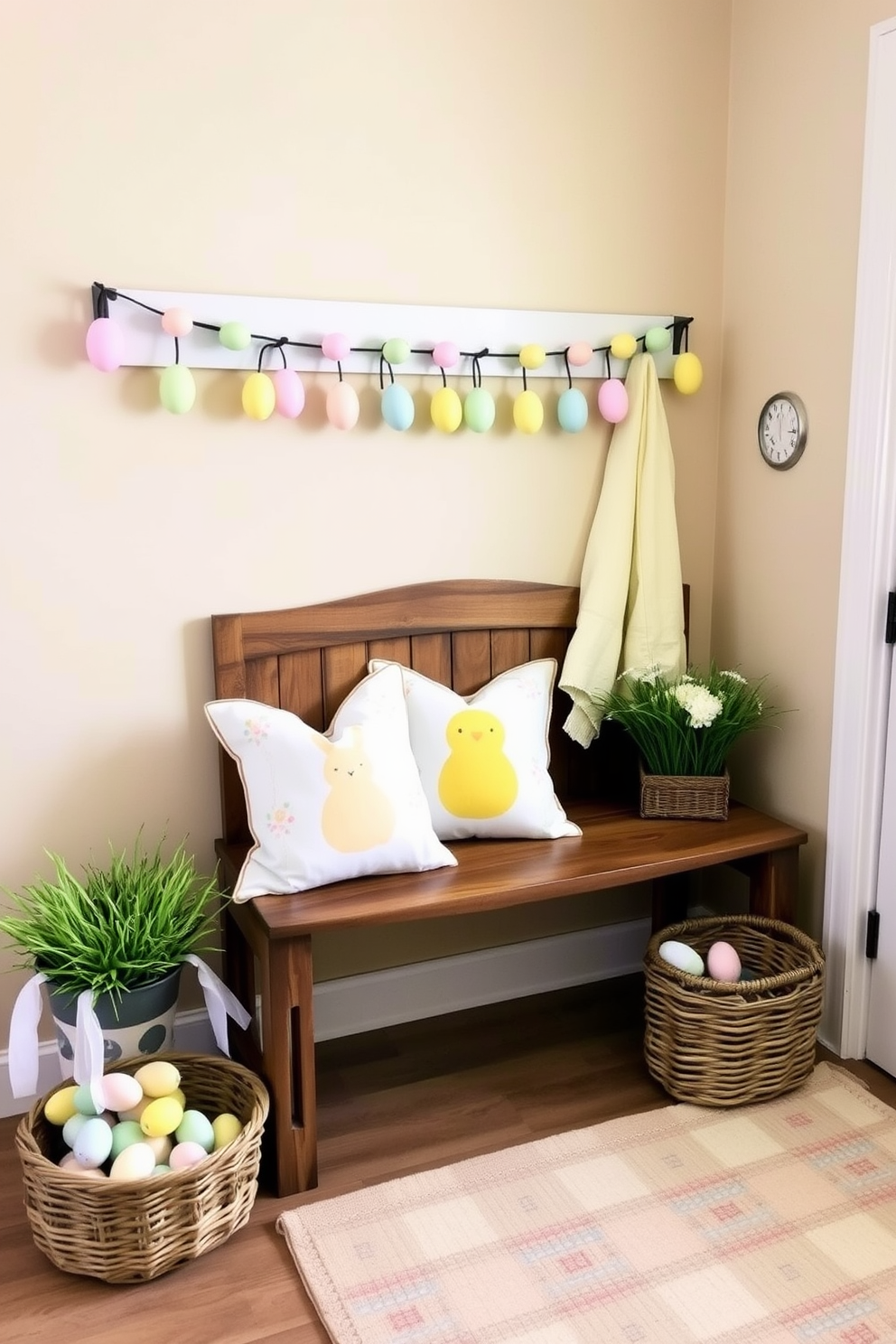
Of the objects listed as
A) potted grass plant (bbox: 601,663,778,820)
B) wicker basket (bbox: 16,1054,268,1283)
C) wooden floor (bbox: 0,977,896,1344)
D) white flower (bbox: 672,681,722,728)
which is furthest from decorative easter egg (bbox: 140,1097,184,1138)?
white flower (bbox: 672,681,722,728)

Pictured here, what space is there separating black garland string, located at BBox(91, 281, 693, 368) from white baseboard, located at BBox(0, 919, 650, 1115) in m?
1.32

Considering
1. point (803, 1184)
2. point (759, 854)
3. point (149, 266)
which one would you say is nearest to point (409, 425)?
point (149, 266)

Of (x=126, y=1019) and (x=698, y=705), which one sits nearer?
(x=126, y=1019)

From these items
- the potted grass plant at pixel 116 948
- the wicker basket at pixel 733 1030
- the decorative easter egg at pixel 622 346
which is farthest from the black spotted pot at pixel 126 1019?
the decorative easter egg at pixel 622 346

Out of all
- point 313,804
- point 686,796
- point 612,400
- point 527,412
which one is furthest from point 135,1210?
point 612,400

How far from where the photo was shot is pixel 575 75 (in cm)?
246

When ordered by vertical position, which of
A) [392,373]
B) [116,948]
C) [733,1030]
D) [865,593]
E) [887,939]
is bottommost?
[733,1030]

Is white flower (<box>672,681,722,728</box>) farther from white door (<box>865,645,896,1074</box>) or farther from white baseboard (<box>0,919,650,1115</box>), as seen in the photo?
white baseboard (<box>0,919,650,1115</box>)

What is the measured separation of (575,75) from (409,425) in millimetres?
849

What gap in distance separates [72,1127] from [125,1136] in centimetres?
9

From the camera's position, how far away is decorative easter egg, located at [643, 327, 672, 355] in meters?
2.55

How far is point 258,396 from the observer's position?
220 centimetres

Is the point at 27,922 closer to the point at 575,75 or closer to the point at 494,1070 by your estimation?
the point at 494,1070

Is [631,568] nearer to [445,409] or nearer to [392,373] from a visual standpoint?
[445,409]
